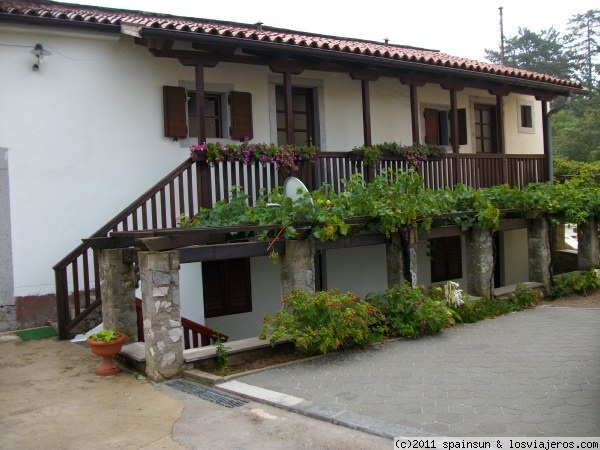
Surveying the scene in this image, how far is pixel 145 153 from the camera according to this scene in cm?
927

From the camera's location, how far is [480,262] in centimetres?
952

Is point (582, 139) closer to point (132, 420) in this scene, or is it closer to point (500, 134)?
point (500, 134)

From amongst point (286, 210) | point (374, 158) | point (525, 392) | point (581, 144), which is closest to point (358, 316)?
point (286, 210)

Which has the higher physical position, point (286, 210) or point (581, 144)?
point (581, 144)

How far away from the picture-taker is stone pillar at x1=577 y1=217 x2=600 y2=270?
38.3ft

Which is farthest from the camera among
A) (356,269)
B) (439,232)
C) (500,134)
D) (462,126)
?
(462,126)

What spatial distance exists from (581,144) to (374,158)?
27899 millimetres

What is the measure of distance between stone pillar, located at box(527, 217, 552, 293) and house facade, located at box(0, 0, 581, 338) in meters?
1.52

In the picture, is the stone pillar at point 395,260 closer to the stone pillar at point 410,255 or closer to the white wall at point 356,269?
the stone pillar at point 410,255

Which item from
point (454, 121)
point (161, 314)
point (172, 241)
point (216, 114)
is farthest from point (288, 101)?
point (161, 314)

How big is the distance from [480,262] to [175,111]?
539 centimetres

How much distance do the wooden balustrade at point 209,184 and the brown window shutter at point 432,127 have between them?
5.31ft

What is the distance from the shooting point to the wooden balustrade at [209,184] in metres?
7.88

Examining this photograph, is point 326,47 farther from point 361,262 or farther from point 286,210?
point 361,262
